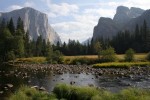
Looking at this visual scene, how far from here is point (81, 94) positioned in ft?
73.6

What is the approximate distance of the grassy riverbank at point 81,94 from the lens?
1984 cm

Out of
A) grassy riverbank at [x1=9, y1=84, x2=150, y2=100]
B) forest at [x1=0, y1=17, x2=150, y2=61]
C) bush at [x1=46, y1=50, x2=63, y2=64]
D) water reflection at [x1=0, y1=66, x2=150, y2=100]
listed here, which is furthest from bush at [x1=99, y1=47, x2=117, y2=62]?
grassy riverbank at [x1=9, y1=84, x2=150, y2=100]

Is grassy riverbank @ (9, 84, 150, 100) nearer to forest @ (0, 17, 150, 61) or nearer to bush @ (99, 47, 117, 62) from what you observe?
bush @ (99, 47, 117, 62)

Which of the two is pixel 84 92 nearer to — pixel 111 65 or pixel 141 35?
pixel 111 65

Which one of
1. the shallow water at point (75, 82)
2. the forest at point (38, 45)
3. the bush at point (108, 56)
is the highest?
the forest at point (38, 45)

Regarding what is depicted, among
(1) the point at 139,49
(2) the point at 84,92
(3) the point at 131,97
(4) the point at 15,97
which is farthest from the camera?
(1) the point at 139,49

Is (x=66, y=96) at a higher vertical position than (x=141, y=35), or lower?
lower

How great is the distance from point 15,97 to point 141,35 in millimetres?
114405

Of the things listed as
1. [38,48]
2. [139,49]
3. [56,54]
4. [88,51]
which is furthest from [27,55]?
[139,49]

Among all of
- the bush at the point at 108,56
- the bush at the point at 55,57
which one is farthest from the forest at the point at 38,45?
the bush at the point at 108,56

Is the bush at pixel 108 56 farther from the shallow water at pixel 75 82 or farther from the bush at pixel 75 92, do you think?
the bush at pixel 75 92

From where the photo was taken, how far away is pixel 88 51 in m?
141

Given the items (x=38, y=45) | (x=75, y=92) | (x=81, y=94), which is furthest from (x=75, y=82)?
(x=38, y=45)

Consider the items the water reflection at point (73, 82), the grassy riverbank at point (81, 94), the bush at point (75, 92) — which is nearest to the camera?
the grassy riverbank at point (81, 94)
